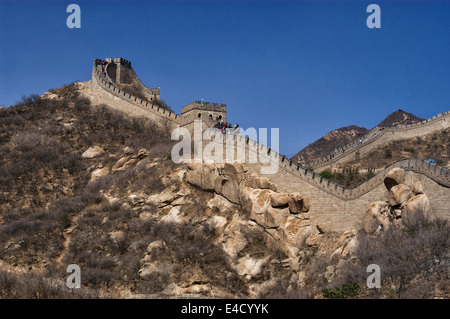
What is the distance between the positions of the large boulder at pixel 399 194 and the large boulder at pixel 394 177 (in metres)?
0.33

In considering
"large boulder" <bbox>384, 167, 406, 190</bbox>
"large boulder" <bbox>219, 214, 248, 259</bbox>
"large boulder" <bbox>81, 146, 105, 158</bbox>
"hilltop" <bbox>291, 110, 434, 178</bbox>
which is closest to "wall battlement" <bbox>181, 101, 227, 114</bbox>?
"large boulder" <bbox>81, 146, 105, 158</bbox>

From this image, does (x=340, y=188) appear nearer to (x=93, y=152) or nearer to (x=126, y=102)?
(x=93, y=152)

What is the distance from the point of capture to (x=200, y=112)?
43.0 metres

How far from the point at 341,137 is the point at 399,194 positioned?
63.4 meters

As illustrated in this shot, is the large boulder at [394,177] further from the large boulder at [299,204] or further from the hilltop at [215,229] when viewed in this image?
the large boulder at [299,204]

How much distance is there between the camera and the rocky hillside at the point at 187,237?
86.8ft

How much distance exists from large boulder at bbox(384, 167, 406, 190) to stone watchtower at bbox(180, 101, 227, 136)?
1511 centimetres

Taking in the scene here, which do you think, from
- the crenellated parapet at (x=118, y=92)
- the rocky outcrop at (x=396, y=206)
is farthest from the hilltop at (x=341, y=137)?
the rocky outcrop at (x=396, y=206)

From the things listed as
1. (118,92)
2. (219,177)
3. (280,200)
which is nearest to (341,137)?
(118,92)

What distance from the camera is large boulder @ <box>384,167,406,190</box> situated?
30.5m

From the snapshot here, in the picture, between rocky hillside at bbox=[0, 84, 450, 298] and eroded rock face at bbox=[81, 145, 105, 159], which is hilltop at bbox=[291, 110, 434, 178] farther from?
rocky hillside at bbox=[0, 84, 450, 298]
